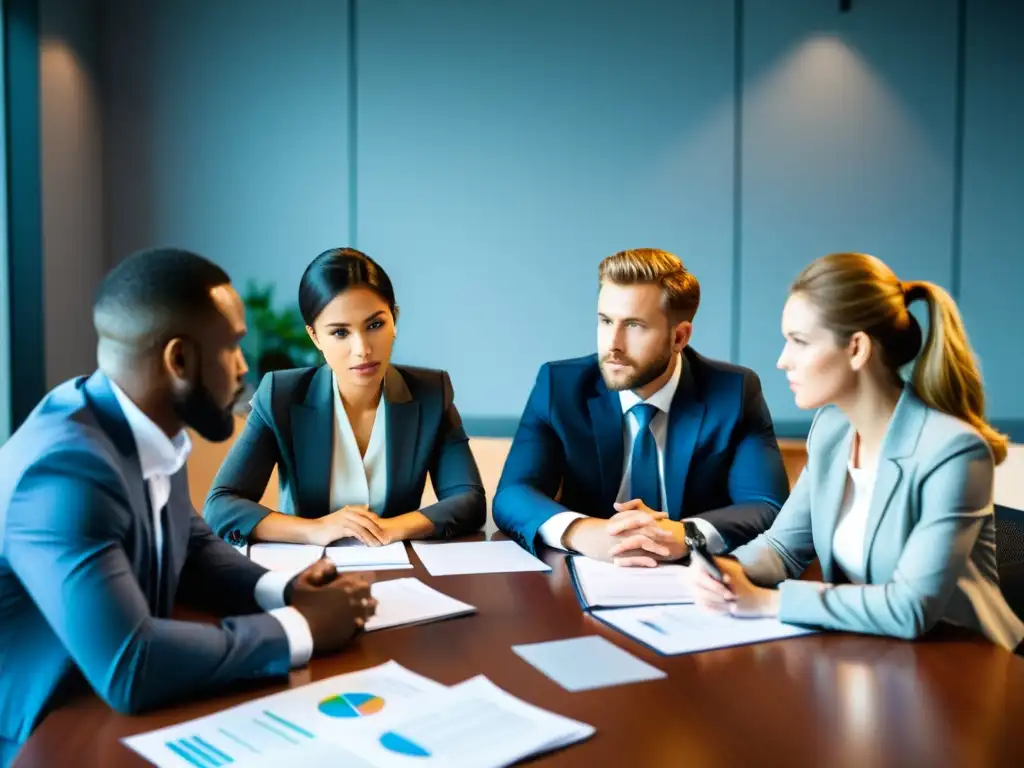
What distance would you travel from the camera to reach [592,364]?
8.95ft

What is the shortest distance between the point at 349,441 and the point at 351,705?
55.9 inches

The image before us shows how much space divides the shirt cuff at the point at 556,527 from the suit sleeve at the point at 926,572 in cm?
69

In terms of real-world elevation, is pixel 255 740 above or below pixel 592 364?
below

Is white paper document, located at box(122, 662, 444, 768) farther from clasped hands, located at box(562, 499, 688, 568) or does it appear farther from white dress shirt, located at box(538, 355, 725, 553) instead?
white dress shirt, located at box(538, 355, 725, 553)

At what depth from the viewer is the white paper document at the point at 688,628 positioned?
1568mm

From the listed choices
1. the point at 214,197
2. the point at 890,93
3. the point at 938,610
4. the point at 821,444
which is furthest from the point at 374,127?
the point at 938,610

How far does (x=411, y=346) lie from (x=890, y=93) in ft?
9.76

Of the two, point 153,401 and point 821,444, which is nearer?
point 153,401

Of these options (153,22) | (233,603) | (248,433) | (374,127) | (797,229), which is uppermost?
(153,22)

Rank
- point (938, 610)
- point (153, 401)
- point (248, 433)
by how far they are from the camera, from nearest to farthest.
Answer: point (153, 401), point (938, 610), point (248, 433)

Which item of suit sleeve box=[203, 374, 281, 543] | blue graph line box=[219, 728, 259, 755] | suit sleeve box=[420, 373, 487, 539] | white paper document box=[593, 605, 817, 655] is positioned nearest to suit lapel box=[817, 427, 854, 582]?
white paper document box=[593, 605, 817, 655]

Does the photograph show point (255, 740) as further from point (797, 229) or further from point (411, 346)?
point (797, 229)

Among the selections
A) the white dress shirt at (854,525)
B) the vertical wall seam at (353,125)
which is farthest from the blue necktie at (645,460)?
the vertical wall seam at (353,125)

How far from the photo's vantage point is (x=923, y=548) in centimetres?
162
